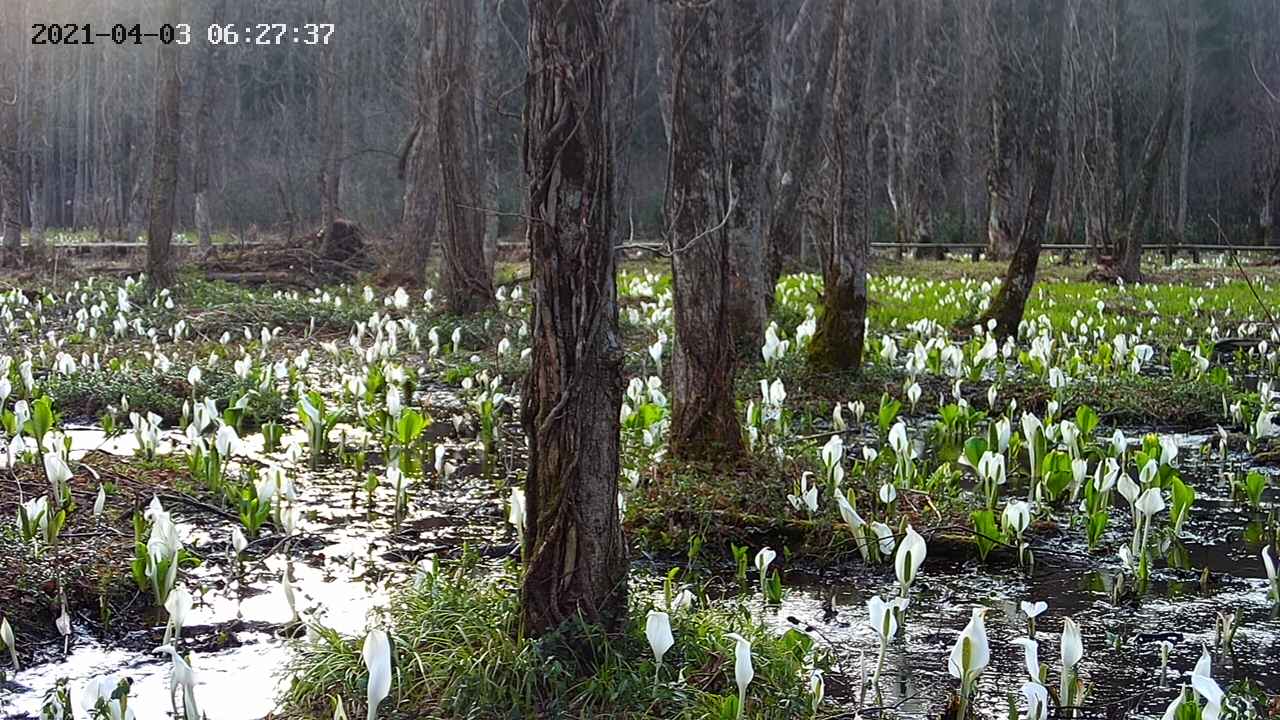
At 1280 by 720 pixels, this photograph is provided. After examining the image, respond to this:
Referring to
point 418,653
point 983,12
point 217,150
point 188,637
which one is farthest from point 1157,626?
point 217,150

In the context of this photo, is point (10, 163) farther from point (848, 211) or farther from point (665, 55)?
point (848, 211)

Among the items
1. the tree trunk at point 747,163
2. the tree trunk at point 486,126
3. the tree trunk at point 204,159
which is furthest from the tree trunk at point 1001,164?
the tree trunk at point 747,163

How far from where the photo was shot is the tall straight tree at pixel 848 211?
8.76 meters

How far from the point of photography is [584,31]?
3588 mm

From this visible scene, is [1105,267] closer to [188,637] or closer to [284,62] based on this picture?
[188,637]

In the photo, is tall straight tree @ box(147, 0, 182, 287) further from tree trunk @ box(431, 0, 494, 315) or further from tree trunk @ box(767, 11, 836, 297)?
tree trunk @ box(767, 11, 836, 297)

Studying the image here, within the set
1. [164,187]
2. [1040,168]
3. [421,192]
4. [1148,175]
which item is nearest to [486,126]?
[421,192]

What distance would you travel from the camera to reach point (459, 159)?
12.9 m

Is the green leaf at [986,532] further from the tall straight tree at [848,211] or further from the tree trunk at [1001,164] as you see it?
the tree trunk at [1001,164]

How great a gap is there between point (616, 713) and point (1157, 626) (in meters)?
2.09

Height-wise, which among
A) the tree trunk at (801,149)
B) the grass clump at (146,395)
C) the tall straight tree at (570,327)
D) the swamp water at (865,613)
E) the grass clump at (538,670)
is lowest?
the swamp water at (865,613)

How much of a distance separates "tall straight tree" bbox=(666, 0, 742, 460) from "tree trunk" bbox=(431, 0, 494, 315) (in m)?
6.84

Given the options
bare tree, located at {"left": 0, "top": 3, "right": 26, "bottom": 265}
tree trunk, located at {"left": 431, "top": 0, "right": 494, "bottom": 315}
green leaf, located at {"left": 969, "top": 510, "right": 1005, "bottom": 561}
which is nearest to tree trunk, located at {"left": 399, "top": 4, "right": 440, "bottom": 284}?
tree trunk, located at {"left": 431, "top": 0, "right": 494, "bottom": 315}

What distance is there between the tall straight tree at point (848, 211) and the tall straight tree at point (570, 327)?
211 inches
